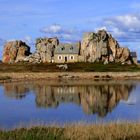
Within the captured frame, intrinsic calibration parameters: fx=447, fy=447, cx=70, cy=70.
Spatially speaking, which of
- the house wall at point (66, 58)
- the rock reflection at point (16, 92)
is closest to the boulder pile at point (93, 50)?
the house wall at point (66, 58)

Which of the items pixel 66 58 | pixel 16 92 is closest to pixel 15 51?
pixel 66 58

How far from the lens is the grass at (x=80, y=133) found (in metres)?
16.0

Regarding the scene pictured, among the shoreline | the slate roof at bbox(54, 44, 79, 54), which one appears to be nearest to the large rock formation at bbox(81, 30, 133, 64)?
the slate roof at bbox(54, 44, 79, 54)

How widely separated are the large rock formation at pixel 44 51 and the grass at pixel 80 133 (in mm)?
100708

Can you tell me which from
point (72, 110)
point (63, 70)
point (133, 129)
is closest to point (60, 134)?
point (133, 129)

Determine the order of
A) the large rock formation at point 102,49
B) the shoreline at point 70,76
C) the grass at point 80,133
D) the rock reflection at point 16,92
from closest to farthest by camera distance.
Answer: the grass at point 80,133 → the rock reflection at point 16,92 → the shoreline at point 70,76 → the large rock formation at point 102,49

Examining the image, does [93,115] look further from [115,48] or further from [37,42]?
[37,42]

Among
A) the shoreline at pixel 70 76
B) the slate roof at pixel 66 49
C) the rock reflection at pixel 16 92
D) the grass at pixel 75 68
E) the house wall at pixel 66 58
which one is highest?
the slate roof at pixel 66 49

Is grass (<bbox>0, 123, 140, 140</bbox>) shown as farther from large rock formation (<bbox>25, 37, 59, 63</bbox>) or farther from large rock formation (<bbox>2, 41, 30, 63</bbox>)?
large rock formation (<bbox>2, 41, 30, 63</bbox>)

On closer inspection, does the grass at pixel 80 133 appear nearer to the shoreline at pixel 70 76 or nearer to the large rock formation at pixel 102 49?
the shoreline at pixel 70 76

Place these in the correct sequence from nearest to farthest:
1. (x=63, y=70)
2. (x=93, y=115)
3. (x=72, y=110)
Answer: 1. (x=93, y=115)
2. (x=72, y=110)
3. (x=63, y=70)

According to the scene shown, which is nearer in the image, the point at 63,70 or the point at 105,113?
the point at 105,113

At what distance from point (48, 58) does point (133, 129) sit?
103 meters

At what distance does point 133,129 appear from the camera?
18.1 metres
